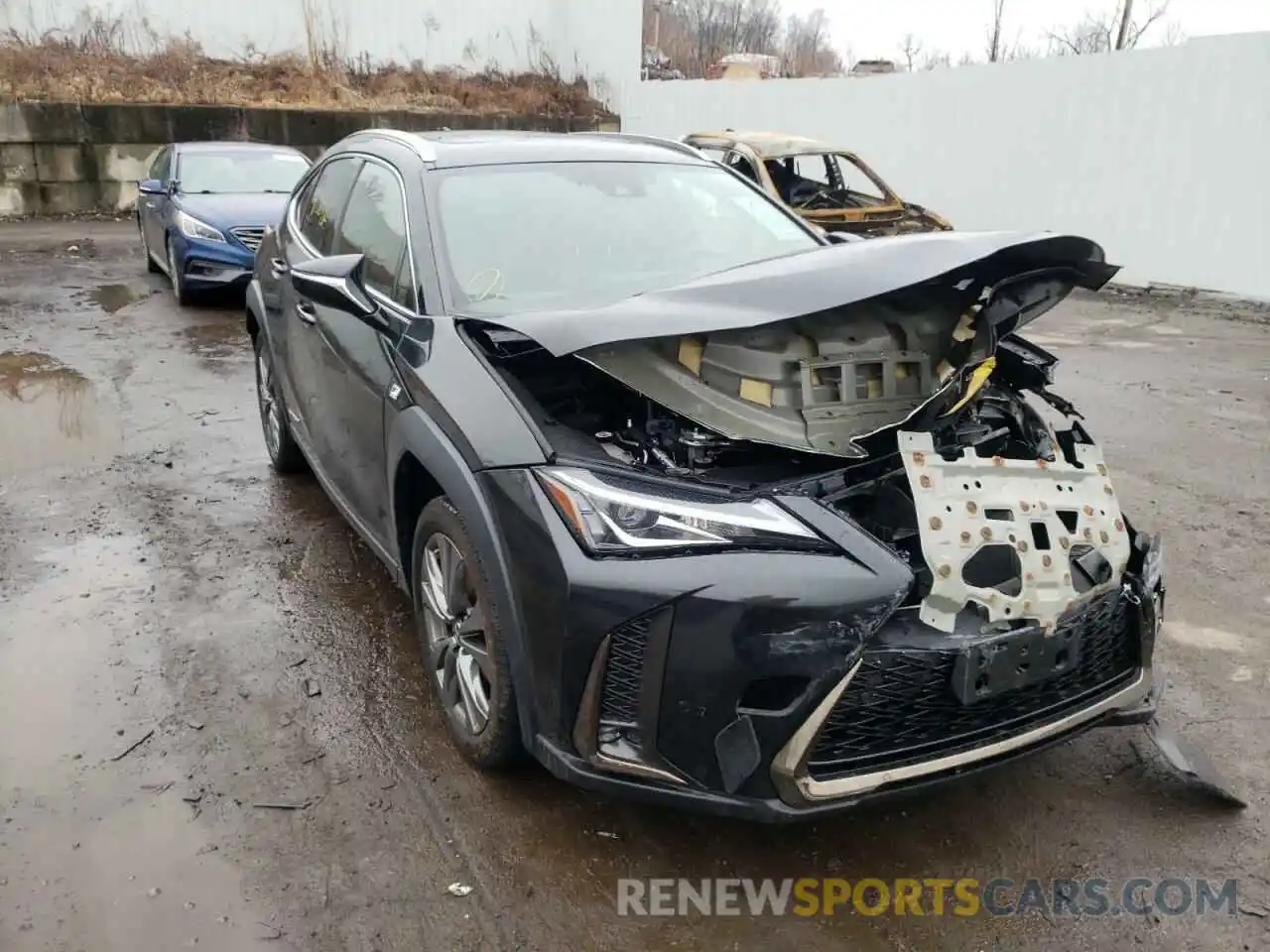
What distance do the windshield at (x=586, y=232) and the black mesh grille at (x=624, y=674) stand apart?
125 cm

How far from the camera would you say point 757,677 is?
2.22m

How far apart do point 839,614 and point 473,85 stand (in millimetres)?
22578

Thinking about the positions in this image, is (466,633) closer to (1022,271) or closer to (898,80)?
(1022,271)

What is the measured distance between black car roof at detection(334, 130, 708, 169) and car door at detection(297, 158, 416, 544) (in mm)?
179

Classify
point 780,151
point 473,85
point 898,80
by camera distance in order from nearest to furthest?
point 780,151
point 898,80
point 473,85

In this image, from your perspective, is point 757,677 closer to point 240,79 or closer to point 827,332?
point 827,332

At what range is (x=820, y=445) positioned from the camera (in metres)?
2.60

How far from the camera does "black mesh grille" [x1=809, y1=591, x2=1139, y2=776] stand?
7.44ft

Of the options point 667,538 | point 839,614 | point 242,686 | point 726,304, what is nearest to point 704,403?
point 726,304

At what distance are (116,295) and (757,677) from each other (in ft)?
34.0

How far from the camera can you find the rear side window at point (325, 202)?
4.27m

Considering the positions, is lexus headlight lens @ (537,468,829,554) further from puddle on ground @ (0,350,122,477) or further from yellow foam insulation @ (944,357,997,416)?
puddle on ground @ (0,350,122,477)

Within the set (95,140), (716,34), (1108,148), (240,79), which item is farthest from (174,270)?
(716,34)

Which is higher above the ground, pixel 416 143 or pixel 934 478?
pixel 416 143
